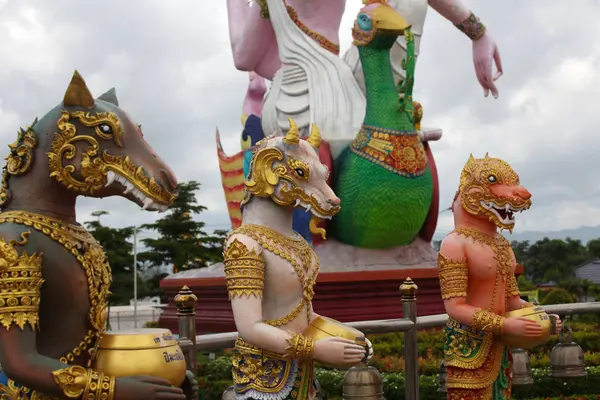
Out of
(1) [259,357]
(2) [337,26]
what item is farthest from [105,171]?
(2) [337,26]

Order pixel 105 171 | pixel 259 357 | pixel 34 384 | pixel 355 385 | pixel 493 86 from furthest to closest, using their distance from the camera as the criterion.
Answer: pixel 493 86 < pixel 355 385 < pixel 259 357 < pixel 105 171 < pixel 34 384

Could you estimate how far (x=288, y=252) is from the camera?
2773 millimetres

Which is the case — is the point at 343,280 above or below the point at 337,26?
below

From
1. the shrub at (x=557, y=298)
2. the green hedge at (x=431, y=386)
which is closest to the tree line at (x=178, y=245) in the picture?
the shrub at (x=557, y=298)

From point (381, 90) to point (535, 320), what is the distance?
491 cm

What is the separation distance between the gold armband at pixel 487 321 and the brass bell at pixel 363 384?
0.51 metres

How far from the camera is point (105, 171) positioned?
2061 millimetres

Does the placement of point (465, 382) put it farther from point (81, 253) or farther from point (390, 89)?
point (390, 89)

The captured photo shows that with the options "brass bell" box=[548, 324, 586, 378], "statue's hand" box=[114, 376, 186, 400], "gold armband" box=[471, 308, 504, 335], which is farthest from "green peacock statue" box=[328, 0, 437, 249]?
"statue's hand" box=[114, 376, 186, 400]

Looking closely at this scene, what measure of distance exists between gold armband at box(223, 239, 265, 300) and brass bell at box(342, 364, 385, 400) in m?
0.99

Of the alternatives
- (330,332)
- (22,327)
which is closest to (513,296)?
(330,332)

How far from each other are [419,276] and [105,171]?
260 inches

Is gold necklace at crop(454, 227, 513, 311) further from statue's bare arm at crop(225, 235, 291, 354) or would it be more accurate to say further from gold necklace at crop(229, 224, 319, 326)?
statue's bare arm at crop(225, 235, 291, 354)

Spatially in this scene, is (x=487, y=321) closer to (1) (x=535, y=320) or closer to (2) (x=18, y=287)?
(1) (x=535, y=320)
